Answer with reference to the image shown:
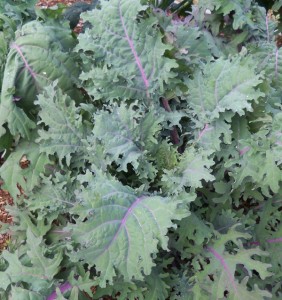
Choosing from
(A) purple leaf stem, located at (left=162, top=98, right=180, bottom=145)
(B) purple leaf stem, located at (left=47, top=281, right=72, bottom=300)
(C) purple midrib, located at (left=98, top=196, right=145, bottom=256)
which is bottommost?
(B) purple leaf stem, located at (left=47, top=281, right=72, bottom=300)

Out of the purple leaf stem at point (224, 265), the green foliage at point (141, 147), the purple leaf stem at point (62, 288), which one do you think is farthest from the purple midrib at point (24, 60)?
the purple leaf stem at point (224, 265)

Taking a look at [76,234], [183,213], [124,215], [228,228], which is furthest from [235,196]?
[76,234]

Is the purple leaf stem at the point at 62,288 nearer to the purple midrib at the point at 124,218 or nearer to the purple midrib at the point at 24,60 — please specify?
the purple midrib at the point at 124,218

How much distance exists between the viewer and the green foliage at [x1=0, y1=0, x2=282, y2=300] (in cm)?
176

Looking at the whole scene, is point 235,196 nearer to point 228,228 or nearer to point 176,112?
point 228,228

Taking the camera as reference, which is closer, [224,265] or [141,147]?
[224,265]

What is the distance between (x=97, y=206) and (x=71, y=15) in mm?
1401

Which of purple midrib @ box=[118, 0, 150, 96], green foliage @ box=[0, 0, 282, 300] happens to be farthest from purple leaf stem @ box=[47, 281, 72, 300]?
purple midrib @ box=[118, 0, 150, 96]

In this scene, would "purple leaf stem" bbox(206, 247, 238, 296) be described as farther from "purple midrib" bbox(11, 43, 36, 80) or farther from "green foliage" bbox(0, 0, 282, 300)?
"purple midrib" bbox(11, 43, 36, 80)

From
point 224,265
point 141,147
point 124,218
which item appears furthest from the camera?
Result: point 141,147

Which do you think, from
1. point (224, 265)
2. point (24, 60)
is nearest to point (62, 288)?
point (224, 265)

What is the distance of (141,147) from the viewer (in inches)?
74.9

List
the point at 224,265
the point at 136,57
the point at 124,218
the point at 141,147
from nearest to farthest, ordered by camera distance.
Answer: the point at 124,218 < the point at 224,265 < the point at 141,147 < the point at 136,57

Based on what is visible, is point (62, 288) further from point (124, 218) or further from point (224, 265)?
point (224, 265)
